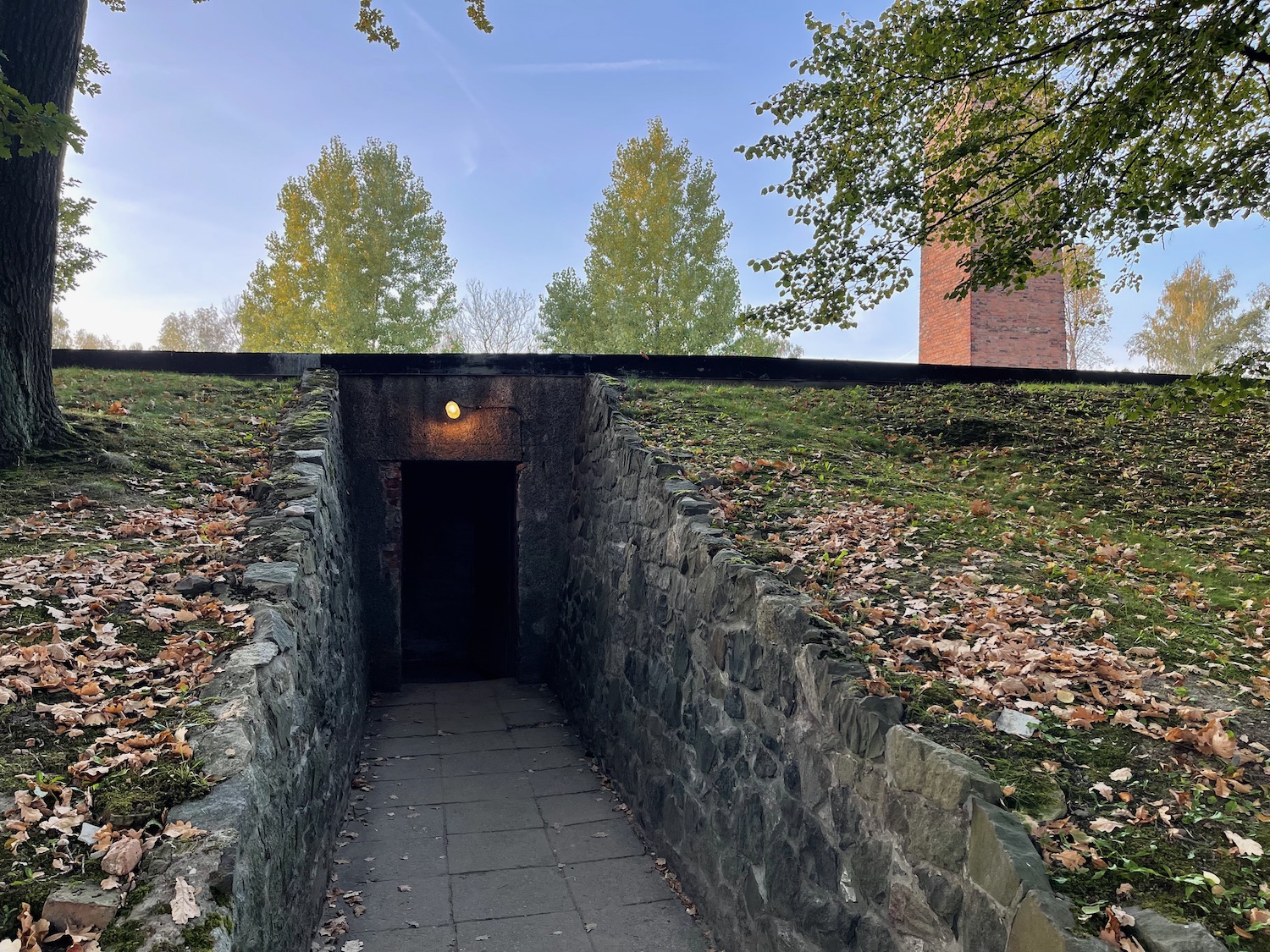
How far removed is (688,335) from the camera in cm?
1920

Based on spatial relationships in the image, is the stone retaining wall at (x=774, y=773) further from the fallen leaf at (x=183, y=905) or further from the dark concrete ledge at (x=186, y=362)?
the dark concrete ledge at (x=186, y=362)

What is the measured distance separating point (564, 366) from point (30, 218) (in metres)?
4.40

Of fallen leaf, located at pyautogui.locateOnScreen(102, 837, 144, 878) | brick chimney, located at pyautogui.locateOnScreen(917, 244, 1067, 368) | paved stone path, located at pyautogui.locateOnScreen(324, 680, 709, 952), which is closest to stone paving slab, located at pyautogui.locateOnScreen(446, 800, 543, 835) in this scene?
paved stone path, located at pyautogui.locateOnScreen(324, 680, 709, 952)

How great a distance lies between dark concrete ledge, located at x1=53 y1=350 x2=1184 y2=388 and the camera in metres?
7.91

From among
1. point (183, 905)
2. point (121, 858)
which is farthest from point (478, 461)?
point (183, 905)

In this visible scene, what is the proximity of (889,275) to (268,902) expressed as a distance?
248 inches

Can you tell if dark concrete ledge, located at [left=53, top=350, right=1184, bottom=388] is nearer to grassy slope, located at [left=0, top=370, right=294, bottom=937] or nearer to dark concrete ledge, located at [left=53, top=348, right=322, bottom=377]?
dark concrete ledge, located at [left=53, top=348, right=322, bottom=377]

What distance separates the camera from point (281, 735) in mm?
3463

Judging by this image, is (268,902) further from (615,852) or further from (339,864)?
(615,852)

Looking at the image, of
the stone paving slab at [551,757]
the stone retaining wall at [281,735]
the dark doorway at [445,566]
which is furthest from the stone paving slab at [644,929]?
the dark doorway at [445,566]

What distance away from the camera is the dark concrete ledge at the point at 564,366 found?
791 centimetres

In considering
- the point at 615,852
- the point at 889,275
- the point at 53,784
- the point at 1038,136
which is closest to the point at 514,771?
the point at 615,852

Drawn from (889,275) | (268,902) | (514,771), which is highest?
(889,275)

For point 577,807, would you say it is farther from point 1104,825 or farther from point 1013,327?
point 1013,327
